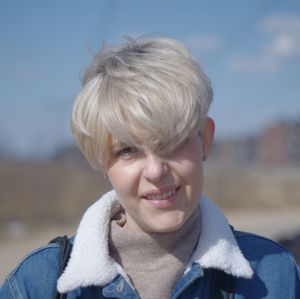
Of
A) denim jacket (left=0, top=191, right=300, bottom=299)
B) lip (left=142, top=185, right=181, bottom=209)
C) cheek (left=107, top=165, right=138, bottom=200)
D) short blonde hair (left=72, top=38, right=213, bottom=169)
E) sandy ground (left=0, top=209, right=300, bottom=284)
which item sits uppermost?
short blonde hair (left=72, top=38, right=213, bottom=169)

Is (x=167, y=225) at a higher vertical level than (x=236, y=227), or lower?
higher

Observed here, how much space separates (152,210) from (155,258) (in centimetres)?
18

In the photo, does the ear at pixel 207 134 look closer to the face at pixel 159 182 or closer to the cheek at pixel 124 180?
the face at pixel 159 182

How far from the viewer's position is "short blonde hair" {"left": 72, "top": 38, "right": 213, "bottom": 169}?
1626mm

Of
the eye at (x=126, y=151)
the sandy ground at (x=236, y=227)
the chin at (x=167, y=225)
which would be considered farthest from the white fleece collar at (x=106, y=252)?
the sandy ground at (x=236, y=227)

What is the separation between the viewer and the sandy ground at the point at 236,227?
443 inches

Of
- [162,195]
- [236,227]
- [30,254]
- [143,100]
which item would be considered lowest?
[236,227]

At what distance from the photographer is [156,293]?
1749 mm

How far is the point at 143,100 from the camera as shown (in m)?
1.63

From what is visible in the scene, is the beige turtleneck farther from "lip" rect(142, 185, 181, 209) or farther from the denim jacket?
"lip" rect(142, 185, 181, 209)

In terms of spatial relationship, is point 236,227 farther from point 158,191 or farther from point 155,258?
point 158,191

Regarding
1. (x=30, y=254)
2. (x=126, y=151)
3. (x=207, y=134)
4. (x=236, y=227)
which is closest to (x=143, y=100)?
(x=126, y=151)

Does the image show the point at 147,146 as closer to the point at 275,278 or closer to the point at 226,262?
the point at 226,262

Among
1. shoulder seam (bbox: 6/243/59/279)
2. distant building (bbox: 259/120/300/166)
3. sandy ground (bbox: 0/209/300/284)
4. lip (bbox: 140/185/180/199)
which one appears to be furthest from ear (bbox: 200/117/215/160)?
distant building (bbox: 259/120/300/166)
